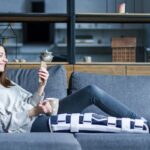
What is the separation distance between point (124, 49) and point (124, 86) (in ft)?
2.32

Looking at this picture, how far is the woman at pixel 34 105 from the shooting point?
92.4 inches

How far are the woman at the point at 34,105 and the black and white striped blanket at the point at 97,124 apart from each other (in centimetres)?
13

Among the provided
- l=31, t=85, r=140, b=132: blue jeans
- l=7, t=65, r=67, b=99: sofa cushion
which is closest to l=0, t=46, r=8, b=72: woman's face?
l=7, t=65, r=67, b=99: sofa cushion

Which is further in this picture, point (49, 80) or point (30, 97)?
point (49, 80)

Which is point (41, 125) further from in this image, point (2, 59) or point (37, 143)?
point (37, 143)

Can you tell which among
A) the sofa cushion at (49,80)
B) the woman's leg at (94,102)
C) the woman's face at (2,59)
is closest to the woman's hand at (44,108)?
the woman's leg at (94,102)

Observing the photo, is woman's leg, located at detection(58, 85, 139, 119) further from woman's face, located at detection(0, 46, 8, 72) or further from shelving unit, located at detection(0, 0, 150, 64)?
shelving unit, located at detection(0, 0, 150, 64)

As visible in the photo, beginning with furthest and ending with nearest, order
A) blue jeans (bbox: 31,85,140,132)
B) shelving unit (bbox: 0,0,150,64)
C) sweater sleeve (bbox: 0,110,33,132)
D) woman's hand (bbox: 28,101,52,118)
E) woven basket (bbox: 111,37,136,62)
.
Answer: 1. woven basket (bbox: 111,37,136,62)
2. shelving unit (bbox: 0,0,150,64)
3. blue jeans (bbox: 31,85,140,132)
4. sweater sleeve (bbox: 0,110,33,132)
5. woman's hand (bbox: 28,101,52,118)

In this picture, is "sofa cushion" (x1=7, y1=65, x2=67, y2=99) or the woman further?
"sofa cushion" (x1=7, y1=65, x2=67, y2=99)

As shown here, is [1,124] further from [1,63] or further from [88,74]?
[88,74]

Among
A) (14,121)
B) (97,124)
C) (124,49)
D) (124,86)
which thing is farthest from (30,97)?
(124,49)

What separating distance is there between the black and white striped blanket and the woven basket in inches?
54.5

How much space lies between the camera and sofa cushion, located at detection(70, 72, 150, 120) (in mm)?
2961

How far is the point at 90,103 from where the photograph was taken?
259 cm
